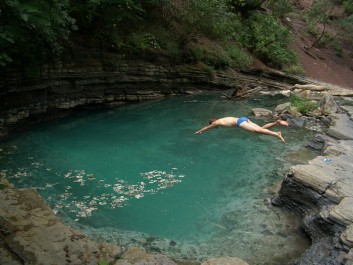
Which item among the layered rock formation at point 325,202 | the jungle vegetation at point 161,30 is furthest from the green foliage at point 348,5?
the layered rock formation at point 325,202

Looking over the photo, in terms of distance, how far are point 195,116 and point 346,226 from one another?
34.2 ft

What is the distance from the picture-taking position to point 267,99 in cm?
2094

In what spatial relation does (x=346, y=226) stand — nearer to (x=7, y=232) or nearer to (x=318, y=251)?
(x=318, y=251)

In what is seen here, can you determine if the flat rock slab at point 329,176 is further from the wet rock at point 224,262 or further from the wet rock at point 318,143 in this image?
the wet rock at point 318,143

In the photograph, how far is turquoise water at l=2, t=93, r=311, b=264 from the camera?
7648 millimetres

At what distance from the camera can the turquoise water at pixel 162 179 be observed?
25.1 feet

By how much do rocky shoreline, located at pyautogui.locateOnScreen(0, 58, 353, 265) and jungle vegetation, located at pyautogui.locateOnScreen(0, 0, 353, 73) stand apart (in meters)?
1.32

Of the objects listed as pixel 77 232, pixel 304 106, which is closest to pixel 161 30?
pixel 304 106

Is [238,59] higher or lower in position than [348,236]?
higher

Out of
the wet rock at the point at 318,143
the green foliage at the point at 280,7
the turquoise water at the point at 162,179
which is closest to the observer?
the turquoise water at the point at 162,179

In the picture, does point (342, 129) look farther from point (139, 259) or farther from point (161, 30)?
point (161, 30)

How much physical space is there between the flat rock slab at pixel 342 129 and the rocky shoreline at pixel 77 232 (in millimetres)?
31

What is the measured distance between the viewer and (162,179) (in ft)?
33.4

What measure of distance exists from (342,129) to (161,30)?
1037 cm
